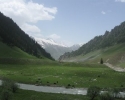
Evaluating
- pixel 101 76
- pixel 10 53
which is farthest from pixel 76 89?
pixel 10 53

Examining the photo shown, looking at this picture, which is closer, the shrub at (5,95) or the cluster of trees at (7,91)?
A: the shrub at (5,95)

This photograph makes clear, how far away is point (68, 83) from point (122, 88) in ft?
63.7

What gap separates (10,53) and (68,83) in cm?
12131

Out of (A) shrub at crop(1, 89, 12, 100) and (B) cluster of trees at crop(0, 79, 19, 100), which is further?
(B) cluster of trees at crop(0, 79, 19, 100)

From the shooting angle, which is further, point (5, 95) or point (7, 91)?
point (7, 91)

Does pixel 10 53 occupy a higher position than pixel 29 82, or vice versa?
pixel 10 53

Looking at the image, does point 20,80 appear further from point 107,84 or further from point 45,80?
point 107,84

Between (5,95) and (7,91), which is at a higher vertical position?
(7,91)

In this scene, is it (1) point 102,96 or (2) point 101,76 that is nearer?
(1) point 102,96

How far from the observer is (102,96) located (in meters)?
56.0

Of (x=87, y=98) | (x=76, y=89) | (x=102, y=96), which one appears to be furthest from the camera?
(x=76, y=89)

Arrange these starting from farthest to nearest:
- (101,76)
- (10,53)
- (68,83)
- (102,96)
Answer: (10,53), (101,76), (68,83), (102,96)

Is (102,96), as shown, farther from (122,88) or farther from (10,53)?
(10,53)

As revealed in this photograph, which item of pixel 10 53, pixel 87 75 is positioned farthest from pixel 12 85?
pixel 10 53
